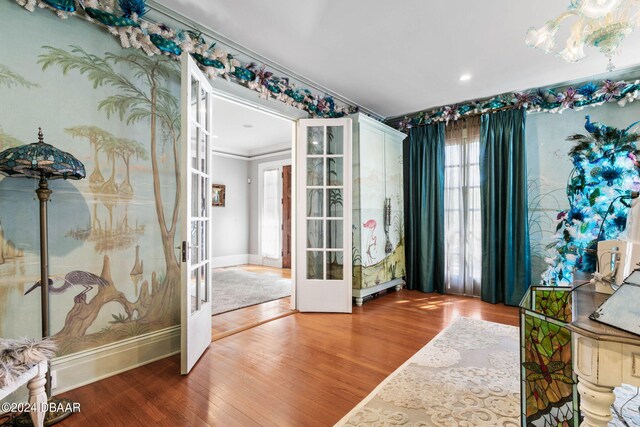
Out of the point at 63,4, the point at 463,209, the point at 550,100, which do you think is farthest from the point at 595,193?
the point at 63,4

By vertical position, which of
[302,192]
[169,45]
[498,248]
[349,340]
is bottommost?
[349,340]

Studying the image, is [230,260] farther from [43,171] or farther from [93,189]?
[43,171]

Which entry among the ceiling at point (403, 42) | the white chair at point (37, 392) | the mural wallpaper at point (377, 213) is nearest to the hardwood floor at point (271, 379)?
the white chair at point (37, 392)

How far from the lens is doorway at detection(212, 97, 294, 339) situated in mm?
5527

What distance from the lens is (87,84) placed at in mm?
2057

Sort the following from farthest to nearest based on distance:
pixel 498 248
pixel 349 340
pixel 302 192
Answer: pixel 498 248
pixel 302 192
pixel 349 340

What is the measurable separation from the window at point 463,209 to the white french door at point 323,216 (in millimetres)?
1766

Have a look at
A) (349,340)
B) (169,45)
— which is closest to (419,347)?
(349,340)

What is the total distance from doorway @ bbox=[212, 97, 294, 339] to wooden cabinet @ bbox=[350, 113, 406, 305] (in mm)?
1599

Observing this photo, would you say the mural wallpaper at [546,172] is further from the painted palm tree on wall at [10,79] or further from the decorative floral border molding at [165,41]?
the painted palm tree on wall at [10,79]

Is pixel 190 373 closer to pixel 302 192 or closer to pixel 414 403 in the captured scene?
pixel 414 403

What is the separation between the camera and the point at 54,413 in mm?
1689

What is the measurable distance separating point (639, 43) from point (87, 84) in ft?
15.1

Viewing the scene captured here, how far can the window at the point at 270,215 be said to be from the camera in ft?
22.4
